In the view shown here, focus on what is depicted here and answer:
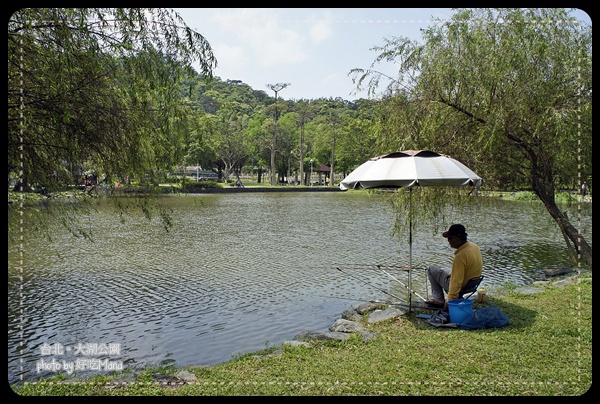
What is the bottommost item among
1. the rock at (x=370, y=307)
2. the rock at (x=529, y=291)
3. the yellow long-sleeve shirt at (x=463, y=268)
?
the rock at (x=370, y=307)

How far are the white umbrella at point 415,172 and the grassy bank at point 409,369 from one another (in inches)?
64.2

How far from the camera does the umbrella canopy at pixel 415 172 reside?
505 centimetres

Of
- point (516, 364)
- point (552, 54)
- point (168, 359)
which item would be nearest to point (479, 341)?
Answer: point (516, 364)

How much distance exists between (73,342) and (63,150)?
2.57m

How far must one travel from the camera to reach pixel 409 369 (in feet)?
12.2

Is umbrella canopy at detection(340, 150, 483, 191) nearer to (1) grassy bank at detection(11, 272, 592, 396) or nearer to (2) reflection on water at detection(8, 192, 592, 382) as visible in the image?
(1) grassy bank at detection(11, 272, 592, 396)

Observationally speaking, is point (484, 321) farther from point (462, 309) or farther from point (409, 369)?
point (409, 369)

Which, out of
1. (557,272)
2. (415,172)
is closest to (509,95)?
(415,172)

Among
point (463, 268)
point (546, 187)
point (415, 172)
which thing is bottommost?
point (463, 268)

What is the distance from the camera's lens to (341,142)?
4897 cm

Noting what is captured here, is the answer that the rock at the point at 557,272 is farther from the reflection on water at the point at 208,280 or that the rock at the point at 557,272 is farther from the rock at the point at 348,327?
the rock at the point at 348,327

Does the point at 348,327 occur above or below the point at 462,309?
below

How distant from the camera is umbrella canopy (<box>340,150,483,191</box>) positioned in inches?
199

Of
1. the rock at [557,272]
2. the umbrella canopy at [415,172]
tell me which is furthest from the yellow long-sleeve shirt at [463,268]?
the rock at [557,272]
